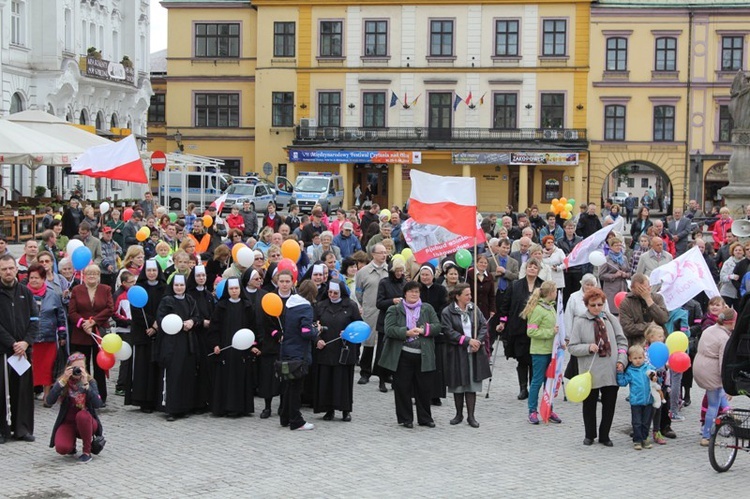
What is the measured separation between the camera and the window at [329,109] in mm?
61562

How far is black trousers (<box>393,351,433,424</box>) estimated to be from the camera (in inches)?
516

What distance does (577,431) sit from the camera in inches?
512

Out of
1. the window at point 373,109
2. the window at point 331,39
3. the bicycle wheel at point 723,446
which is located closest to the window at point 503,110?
the window at point 373,109

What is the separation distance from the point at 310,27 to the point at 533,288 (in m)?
48.4

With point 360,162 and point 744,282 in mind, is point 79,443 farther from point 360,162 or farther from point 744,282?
point 360,162

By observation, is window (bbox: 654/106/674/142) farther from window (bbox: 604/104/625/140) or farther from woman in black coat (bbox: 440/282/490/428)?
woman in black coat (bbox: 440/282/490/428)

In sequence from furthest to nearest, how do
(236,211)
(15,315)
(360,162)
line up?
(360,162), (236,211), (15,315)

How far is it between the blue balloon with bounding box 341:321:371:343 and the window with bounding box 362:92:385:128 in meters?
48.7

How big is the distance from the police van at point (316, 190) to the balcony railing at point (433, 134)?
536 centimetres

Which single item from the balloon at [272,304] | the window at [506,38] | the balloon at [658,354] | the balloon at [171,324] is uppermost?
the window at [506,38]

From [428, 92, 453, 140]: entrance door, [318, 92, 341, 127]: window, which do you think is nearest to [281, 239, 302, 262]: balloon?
[428, 92, 453, 140]: entrance door

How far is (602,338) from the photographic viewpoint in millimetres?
12203

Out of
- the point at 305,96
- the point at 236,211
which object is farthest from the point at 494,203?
the point at 236,211

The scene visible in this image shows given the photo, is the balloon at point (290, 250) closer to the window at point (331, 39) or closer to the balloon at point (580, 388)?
the balloon at point (580, 388)
